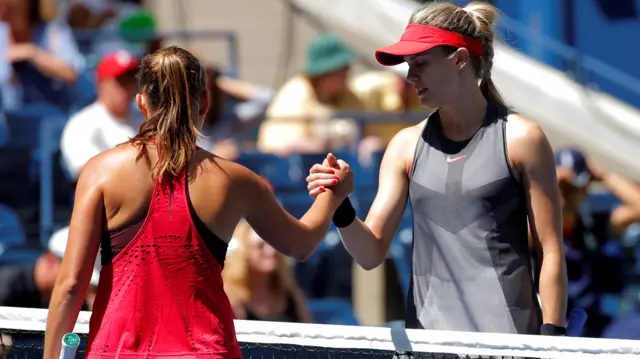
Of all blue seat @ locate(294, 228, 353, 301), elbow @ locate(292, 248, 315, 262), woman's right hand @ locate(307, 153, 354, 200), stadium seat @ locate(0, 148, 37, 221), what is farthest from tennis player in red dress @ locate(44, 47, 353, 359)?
stadium seat @ locate(0, 148, 37, 221)

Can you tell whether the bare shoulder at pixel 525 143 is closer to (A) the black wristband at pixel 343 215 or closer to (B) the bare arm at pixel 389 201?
(B) the bare arm at pixel 389 201

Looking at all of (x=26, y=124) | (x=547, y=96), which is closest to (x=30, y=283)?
(x=26, y=124)

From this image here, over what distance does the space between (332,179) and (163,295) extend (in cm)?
75

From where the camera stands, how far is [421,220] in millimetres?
3564

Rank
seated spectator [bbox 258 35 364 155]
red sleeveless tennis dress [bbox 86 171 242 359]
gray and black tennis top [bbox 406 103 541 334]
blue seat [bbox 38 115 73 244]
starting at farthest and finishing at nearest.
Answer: seated spectator [bbox 258 35 364 155] → blue seat [bbox 38 115 73 244] → gray and black tennis top [bbox 406 103 541 334] → red sleeveless tennis dress [bbox 86 171 242 359]

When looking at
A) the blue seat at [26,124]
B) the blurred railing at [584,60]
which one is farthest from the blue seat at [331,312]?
the blurred railing at [584,60]

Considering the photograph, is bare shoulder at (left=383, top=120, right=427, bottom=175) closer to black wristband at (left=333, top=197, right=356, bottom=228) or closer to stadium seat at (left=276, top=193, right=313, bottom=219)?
black wristband at (left=333, top=197, right=356, bottom=228)

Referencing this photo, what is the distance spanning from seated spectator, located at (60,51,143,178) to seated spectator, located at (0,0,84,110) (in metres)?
1.35

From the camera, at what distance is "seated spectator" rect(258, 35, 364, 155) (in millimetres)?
7812

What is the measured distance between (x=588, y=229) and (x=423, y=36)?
12.5 ft

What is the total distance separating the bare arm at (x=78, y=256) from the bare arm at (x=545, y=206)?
1293 millimetres

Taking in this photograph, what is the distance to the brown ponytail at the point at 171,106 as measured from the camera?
286 centimetres

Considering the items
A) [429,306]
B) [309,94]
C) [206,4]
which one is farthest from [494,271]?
[206,4]

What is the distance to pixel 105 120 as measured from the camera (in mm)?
6461
